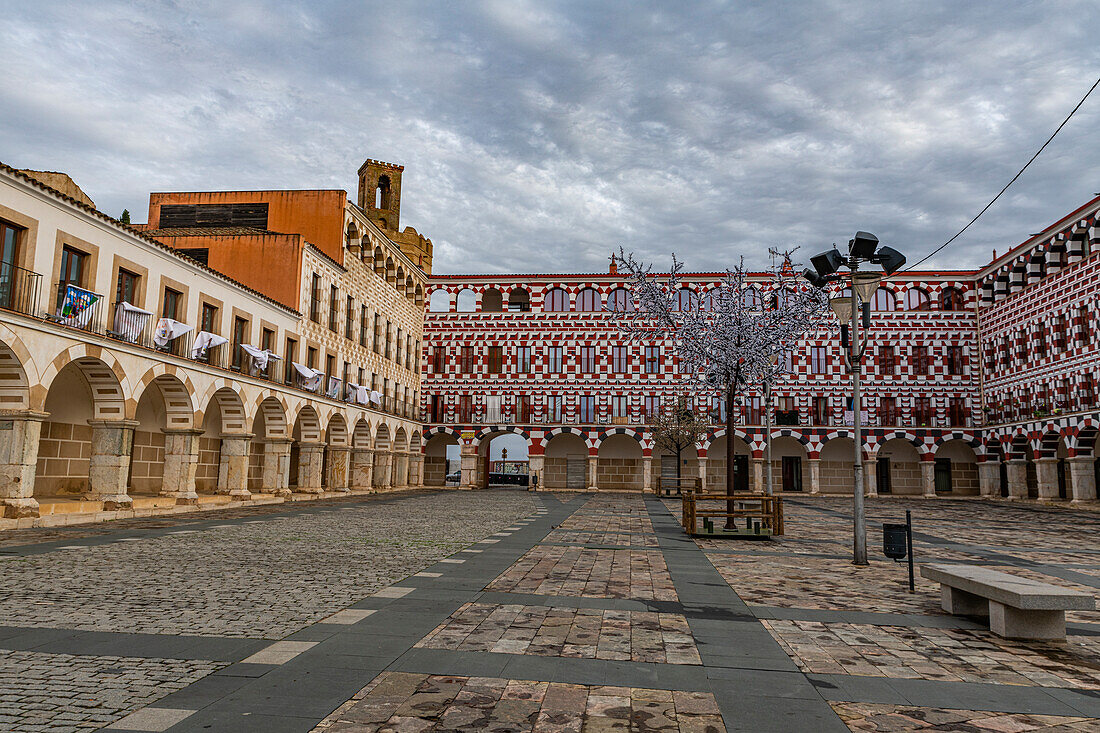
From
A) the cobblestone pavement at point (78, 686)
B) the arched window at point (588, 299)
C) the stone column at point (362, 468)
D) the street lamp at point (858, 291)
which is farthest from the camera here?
the arched window at point (588, 299)

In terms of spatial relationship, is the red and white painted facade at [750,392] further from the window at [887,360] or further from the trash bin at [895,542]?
the trash bin at [895,542]

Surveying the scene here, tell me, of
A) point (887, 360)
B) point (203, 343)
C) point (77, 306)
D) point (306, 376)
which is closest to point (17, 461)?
point (77, 306)

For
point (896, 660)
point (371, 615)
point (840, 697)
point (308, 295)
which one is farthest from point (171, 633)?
point (308, 295)

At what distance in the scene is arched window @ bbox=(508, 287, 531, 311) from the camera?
44750 mm

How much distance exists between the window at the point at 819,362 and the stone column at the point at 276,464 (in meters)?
29.5

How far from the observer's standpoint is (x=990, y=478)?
39562mm

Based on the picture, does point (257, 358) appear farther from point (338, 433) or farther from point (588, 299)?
point (588, 299)

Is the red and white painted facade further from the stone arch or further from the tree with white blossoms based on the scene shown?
the tree with white blossoms

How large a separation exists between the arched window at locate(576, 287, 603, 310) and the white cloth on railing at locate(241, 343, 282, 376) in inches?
884

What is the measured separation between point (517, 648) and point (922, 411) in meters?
41.7

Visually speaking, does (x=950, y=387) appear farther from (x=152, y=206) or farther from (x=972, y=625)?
(x=152, y=206)

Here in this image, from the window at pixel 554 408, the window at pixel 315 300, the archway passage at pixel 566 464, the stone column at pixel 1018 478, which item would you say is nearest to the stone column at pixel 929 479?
the stone column at pixel 1018 478

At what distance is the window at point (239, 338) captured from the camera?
77.6 feet

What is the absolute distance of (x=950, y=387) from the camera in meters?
41.5
